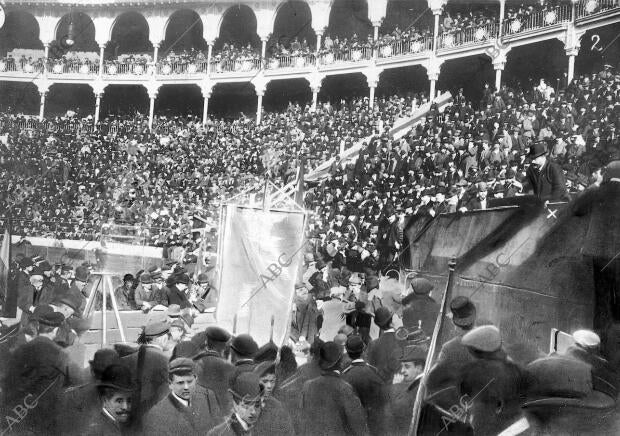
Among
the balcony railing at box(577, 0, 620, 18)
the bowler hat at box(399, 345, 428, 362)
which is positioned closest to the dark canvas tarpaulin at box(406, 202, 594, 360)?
the bowler hat at box(399, 345, 428, 362)

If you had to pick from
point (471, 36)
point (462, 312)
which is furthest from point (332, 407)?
point (471, 36)

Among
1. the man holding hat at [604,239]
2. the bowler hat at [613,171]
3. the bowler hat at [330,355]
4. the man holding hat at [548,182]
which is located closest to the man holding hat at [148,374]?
A: the bowler hat at [330,355]

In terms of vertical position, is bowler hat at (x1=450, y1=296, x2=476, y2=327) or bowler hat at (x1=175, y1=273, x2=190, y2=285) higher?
bowler hat at (x1=450, y1=296, x2=476, y2=327)

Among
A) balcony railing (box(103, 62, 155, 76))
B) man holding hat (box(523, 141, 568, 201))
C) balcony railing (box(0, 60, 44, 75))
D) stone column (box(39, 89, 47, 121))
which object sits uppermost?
balcony railing (box(103, 62, 155, 76))

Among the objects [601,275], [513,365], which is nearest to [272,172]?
[601,275]

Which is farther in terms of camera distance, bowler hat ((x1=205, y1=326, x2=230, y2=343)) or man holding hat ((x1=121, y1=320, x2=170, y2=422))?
bowler hat ((x1=205, y1=326, x2=230, y2=343))

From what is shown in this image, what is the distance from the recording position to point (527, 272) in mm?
5703

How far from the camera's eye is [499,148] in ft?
35.3

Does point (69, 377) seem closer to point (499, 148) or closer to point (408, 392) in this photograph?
point (408, 392)

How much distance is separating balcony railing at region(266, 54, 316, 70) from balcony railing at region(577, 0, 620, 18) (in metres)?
5.94

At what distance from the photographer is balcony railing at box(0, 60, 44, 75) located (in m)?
10.6

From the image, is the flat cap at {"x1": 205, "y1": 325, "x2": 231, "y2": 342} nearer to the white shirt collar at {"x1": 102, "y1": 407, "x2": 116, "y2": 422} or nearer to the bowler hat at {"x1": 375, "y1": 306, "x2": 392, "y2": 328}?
the white shirt collar at {"x1": 102, "y1": 407, "x2": 116, "y2": 422}

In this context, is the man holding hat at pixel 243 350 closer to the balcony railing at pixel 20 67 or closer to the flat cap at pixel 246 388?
the flat cap at pixel 246 388

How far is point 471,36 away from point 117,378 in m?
10.2
